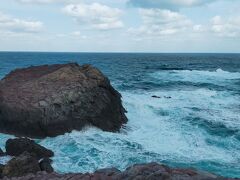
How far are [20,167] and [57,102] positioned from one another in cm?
775

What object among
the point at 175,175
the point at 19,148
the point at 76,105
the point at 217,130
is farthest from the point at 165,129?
the point at 175,175

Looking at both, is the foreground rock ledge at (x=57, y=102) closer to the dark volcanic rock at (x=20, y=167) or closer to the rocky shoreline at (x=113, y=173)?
the rocky shoreline at (x=113, y=173)

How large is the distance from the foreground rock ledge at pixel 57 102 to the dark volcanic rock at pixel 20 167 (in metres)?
6.62

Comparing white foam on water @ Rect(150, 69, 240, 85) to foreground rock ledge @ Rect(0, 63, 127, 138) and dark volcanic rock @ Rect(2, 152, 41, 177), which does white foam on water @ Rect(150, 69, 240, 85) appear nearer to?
foreground rock ledge @ Rect(0, 63, 127, 138)

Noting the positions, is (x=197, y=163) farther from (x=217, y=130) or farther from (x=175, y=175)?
(x=175, y=175)

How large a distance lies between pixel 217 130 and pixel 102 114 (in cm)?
695

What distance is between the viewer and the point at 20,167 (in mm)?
14859

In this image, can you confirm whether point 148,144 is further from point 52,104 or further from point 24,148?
point 24,148

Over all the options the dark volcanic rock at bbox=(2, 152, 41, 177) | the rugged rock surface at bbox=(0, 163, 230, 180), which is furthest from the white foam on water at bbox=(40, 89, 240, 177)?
the rugged rock surface at bbox=(0, 163, 230, 180)

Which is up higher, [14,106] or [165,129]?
[14,106]

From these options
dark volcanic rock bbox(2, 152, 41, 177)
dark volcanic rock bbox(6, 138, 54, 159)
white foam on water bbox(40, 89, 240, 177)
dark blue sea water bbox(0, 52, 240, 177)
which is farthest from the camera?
white foam on water bbox(40, 89, 240, 177)

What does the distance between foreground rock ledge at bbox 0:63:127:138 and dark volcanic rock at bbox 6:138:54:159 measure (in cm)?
295

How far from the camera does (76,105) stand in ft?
75.2

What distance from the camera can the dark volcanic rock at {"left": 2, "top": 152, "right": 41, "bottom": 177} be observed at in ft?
48.2
